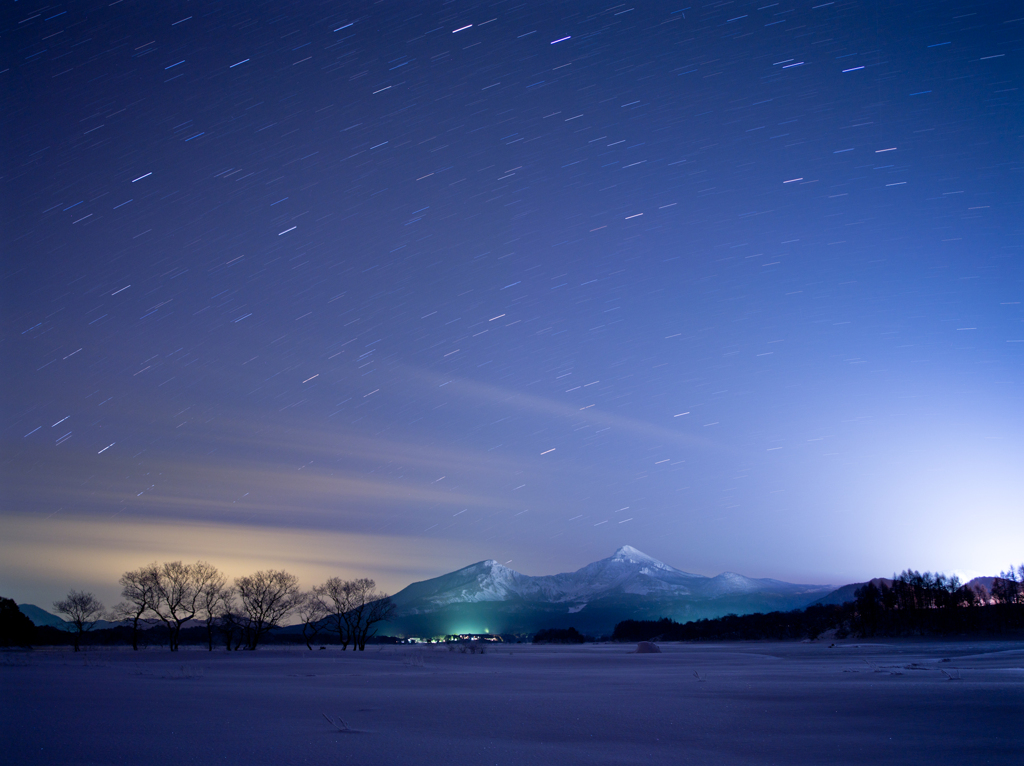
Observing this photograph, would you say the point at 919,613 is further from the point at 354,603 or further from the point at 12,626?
the point at 12,626

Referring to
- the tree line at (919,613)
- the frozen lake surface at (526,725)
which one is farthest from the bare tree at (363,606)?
the tree line at (919,613)

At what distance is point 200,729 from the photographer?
11.9 m

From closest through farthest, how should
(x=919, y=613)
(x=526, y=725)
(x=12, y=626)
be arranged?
(x=526, y=725), (x=12, y=626), (x=919, y=613)

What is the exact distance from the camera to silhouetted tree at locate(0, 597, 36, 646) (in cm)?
8094

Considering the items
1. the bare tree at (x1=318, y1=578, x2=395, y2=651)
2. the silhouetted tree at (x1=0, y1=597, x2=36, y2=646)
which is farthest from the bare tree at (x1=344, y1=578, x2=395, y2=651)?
the silhouetted tree at (x1=0, y1=597, x2=36, y2=646)

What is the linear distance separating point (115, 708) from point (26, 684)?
11306 mm

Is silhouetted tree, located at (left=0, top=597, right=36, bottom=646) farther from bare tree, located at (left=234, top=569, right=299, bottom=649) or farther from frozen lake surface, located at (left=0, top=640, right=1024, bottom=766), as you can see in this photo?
frozen lake surface, located at (left=0, top=640, right=1024, bottom=766)

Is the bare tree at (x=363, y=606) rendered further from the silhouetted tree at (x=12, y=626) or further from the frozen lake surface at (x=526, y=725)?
the frozen lake surface at (x=526, y=725)

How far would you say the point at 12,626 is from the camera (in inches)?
3280

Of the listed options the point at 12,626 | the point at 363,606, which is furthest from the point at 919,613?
the point at 12,626

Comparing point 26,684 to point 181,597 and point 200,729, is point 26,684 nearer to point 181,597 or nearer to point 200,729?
point 200,729

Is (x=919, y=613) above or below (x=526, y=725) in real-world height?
below

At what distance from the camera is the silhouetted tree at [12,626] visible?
Result: 80938 mm

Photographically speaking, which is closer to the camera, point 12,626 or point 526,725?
point 526,725
